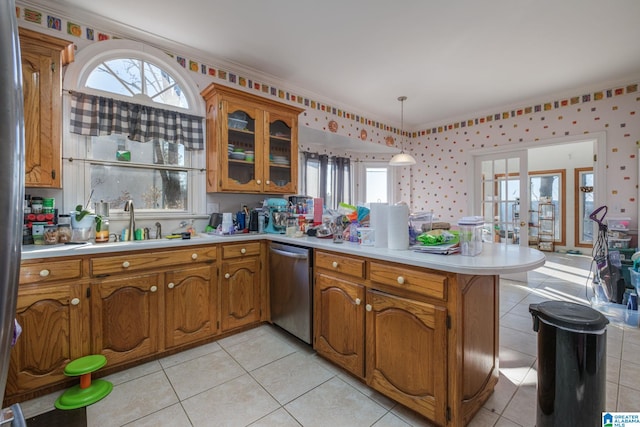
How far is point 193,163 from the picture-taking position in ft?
9.34

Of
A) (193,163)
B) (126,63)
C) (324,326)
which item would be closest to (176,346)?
(324,326)

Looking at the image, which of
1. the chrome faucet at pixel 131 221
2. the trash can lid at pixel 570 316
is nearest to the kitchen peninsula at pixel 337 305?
the trash can lid at pixel 570 316

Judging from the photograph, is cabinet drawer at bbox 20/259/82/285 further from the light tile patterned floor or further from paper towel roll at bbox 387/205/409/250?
paper towel roll at bbox 387/205/409/250

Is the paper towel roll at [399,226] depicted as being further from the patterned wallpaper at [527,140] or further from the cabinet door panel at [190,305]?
the patterned wallpaper at [527,140]

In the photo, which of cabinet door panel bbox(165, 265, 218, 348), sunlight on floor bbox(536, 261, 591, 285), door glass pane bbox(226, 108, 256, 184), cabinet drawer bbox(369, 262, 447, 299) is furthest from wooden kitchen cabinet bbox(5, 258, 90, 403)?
sunlight on floor bbox(536, 261, 591, 285)

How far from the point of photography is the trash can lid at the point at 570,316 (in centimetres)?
118

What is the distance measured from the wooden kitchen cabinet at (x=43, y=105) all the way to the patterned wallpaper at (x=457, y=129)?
372mm

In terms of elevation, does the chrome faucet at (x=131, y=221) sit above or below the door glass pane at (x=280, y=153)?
below

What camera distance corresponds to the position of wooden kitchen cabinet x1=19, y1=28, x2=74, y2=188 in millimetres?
1886

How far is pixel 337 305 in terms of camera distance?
1910mm

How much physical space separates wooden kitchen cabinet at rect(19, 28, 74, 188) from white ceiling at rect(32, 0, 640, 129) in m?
0.47

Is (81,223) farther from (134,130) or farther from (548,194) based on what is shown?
(548,194)

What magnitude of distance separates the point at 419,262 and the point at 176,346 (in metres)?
1.94

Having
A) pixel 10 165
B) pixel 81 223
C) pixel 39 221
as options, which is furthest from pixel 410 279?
pixel 39 221
